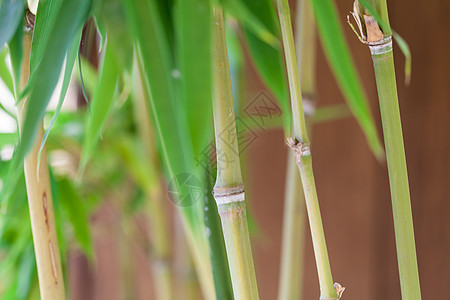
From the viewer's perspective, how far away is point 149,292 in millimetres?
834

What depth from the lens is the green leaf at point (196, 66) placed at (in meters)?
0.18

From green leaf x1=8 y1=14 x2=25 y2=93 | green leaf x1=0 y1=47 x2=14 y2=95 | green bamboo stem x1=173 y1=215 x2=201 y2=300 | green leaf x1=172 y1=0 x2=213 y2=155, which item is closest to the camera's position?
green leaf x1=172 y1=0 x2=213 y2=155

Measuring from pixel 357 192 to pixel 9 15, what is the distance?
0.56 m

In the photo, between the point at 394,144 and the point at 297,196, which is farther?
the point at 297,196

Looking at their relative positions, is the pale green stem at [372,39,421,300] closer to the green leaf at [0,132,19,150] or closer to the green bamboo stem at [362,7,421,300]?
the green bamboo stem at [362,7,421,300]

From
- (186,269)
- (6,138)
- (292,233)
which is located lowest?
(186,269)

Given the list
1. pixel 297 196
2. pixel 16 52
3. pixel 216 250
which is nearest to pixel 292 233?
pixel 297 196

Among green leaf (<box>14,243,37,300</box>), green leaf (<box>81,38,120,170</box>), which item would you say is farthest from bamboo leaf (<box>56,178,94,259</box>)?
green leaf (<box>81,38,120,170</box>)

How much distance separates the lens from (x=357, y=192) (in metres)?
0.72

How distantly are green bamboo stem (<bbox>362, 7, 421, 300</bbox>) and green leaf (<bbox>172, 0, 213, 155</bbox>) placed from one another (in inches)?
3.4

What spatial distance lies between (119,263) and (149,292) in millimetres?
67

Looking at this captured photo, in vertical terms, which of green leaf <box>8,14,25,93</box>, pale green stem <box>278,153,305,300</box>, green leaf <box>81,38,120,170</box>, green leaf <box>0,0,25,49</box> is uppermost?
green leaf <box>0,0,25,49</box>

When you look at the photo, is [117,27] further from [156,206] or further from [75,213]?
[156,206]

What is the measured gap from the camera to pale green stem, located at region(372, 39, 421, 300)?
24 centimetres
